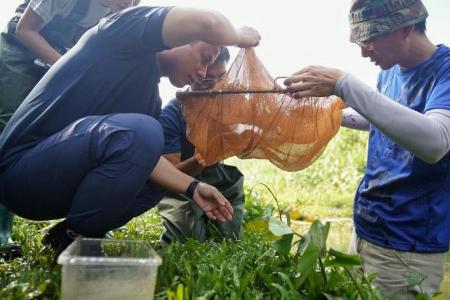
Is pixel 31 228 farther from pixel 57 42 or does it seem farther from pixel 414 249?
pixel 414 249

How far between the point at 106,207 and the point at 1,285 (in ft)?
1.32

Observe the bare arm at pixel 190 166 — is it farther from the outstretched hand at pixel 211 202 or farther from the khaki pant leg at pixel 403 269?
the khaki pant leg at pixel 403 269

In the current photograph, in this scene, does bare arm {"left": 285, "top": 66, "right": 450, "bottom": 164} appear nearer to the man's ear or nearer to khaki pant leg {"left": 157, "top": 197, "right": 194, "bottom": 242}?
the man's ear

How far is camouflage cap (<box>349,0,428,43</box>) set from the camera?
2.00 metres

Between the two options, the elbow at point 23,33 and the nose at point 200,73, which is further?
the elbow at point 23,33

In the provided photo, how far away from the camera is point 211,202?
1.83 meters

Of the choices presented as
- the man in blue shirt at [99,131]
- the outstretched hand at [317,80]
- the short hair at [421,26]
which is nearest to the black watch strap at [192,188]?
the man in blue shirt at [99,131]

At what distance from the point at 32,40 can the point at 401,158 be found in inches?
75.1

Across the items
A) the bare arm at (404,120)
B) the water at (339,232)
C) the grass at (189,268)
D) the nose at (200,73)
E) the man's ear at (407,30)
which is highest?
the man's ear at (407,30)

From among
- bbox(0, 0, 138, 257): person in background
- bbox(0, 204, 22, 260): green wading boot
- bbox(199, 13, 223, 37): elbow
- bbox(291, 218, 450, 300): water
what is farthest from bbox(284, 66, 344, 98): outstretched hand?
bbox(291, 218, 450, 300): water

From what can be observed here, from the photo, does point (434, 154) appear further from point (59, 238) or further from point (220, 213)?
point (59, 238)

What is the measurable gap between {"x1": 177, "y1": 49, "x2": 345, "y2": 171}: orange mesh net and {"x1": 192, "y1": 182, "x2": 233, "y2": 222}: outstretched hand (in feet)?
1.33

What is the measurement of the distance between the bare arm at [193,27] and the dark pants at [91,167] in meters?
0.32

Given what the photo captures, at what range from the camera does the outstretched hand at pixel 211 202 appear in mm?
1807
